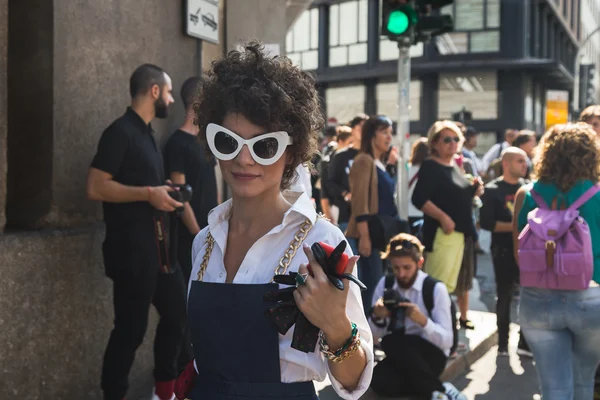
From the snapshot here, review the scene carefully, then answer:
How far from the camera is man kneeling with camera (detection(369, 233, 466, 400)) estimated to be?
5496 millimetres

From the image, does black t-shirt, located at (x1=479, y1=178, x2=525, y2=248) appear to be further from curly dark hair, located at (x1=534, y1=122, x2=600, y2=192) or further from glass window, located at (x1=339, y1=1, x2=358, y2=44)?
glass window, located at (x1=339, y1=1, x2=358, y2=44)

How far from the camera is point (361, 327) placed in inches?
83.3

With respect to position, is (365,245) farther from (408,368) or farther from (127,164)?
(127,164)

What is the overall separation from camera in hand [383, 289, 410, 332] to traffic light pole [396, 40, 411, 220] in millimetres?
1956

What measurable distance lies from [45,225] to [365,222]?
115 inches

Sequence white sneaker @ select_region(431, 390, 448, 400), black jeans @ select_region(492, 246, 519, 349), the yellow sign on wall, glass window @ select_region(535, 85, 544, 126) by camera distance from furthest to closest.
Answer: glass window @ select_region(535, 85, 544, 126)
the yellow sign on wall
black jeans @ select_region(492, 246, 519, 349)
white sneaker @ select_region(431, 390, 448, 400)

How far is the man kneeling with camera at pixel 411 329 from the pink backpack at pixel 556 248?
1300mm

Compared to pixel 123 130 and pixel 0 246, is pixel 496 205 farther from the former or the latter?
pixel 0 246

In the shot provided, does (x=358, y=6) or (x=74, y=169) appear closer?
(x=74, y=169)

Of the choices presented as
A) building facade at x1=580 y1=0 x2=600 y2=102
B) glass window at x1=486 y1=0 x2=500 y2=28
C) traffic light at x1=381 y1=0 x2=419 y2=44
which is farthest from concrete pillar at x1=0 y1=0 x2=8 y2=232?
building facade at x1=580 y1=0 x2=600 y2=102

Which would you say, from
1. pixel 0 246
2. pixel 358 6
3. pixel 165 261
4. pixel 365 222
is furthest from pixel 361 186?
pixel 358 6

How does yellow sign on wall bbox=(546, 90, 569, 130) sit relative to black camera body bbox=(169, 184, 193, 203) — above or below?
Answer: above

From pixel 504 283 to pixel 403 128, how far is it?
5.86ft

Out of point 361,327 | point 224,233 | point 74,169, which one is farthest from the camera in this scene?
point 74,169
